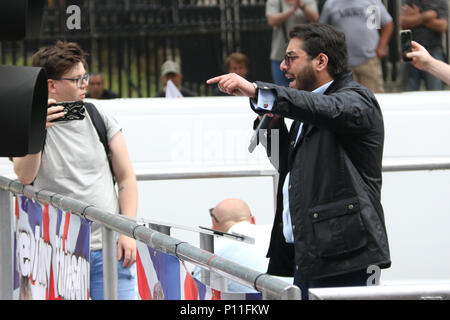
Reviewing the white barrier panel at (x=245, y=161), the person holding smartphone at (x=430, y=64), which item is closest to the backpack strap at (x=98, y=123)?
the person holding smartphone at (x=430, y=64)

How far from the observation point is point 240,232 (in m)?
5.55

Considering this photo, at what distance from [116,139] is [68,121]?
262 mm

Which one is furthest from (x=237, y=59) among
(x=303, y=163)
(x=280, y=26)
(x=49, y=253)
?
(x=303, y=163)

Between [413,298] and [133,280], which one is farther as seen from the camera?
[133,280]

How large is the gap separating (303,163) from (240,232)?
151 cm

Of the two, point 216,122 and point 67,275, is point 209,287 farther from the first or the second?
point 216,122

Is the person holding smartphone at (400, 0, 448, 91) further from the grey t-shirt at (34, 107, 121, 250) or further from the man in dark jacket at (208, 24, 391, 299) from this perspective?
the man in dark jacket at (208, 24, 391, 299)

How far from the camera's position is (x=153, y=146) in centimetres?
827

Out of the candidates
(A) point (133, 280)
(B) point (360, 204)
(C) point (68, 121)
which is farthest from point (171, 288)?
(C) point (68, 121)

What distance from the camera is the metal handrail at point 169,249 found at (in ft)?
8.50

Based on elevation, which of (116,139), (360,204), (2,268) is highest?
(116,139)

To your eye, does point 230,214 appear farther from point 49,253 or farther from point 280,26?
point 280,26

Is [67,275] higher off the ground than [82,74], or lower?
lower
